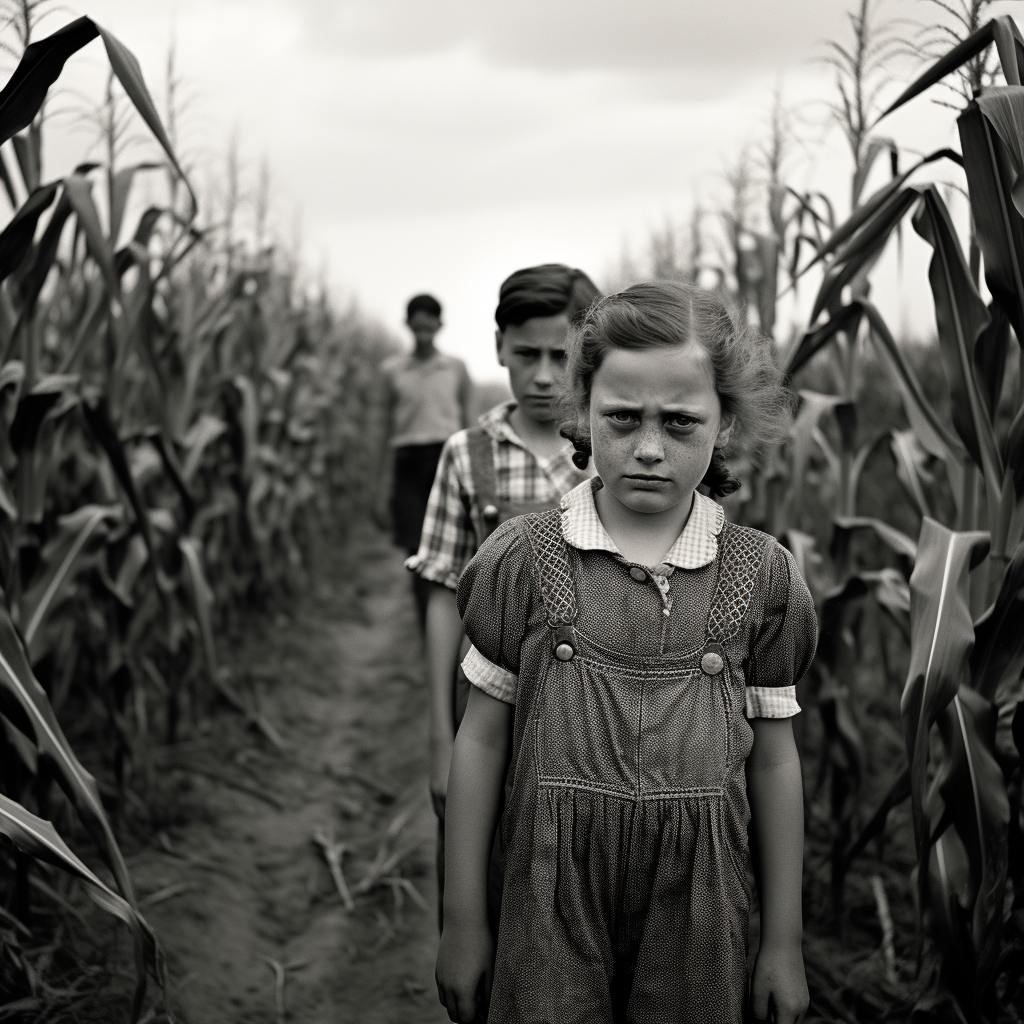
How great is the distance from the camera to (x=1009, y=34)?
1.56 m

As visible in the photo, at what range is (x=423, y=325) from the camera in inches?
206

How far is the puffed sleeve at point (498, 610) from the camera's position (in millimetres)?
1357

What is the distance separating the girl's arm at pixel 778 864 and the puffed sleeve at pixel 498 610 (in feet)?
1.01

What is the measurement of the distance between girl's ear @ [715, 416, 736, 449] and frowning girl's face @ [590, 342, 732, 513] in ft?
0.35

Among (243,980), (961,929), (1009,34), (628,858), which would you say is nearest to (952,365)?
(1009,34)

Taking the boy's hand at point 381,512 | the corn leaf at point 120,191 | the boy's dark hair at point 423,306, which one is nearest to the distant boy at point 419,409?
the boy's dark hair at point 423,306

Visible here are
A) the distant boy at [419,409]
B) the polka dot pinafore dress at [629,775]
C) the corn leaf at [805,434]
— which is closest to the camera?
the polka dot pinafore dress at [629,775]

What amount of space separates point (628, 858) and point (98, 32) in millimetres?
1334

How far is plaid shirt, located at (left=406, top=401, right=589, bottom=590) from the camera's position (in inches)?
73.1

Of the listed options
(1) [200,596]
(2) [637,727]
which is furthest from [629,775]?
(1) [200,596]

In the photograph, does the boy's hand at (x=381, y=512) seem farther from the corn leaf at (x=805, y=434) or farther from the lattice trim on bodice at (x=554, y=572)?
the lattice trim on bodice at (x=554, y=572)

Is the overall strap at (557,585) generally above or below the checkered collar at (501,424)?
below

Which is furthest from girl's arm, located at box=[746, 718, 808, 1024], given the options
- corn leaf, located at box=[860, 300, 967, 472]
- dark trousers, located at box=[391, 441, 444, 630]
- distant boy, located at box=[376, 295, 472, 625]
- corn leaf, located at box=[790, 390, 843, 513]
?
distant boy, located at box=[376, 295, 472, 625]

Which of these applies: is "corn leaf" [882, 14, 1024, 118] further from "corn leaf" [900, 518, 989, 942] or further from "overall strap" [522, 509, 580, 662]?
"overall strap" [522, 509, 580, 662]
